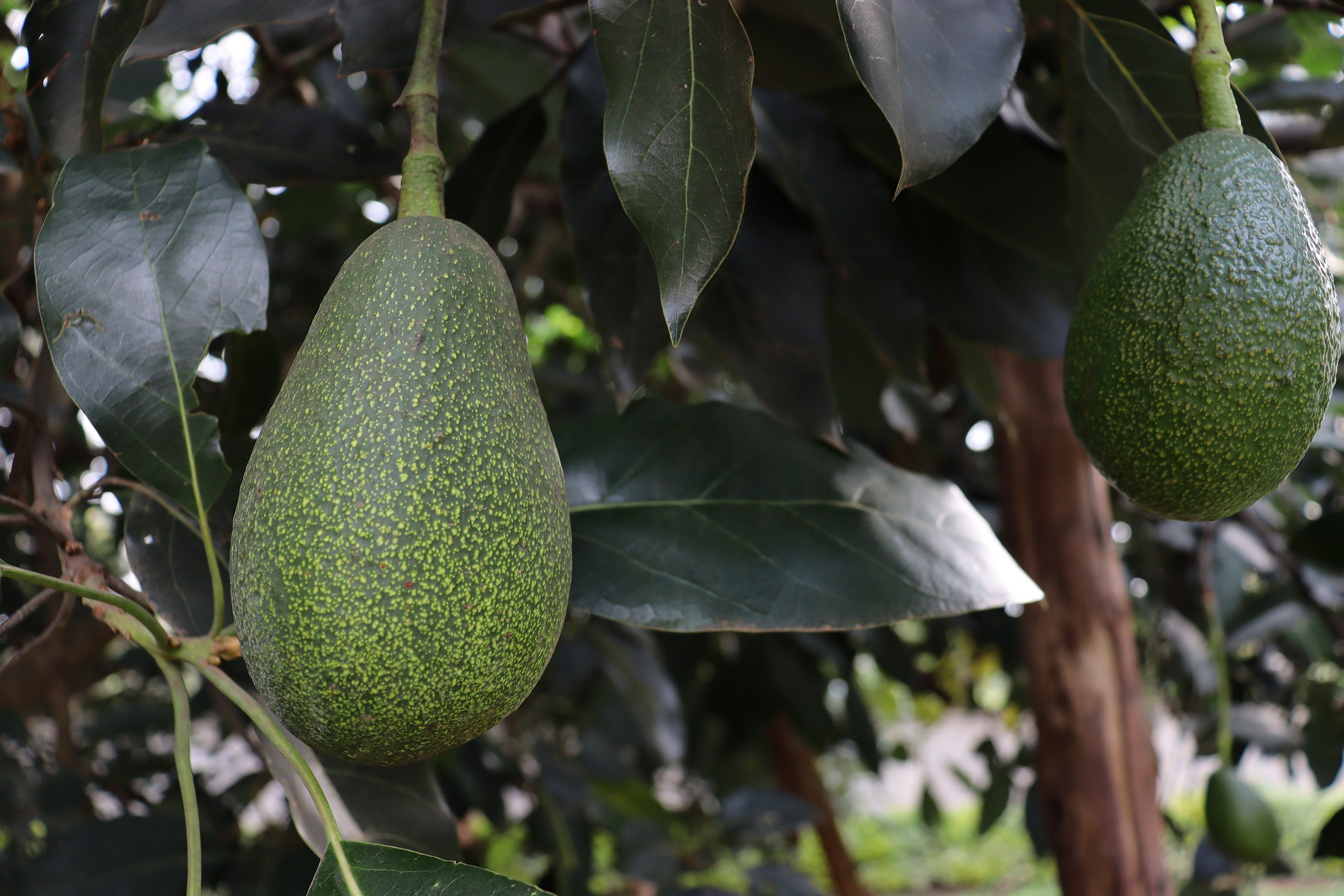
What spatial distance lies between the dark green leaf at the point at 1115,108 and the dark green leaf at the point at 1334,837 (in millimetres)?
841

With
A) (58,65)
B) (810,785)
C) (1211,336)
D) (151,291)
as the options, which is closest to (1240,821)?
(1211,336)

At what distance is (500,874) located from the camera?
542 mm

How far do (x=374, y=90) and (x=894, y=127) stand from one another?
6.19ft

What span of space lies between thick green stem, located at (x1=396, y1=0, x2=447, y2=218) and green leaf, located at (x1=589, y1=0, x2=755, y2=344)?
0.11 metres

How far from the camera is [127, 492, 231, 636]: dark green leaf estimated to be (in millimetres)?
696

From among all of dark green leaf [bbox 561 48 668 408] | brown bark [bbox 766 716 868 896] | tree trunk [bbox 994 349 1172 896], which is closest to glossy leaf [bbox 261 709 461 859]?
dark green leaf [bbox 561 48 668 408]

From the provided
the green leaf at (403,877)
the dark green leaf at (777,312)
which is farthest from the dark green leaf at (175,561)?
the dark green leaf at (777,312)

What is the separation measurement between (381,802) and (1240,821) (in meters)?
1.24

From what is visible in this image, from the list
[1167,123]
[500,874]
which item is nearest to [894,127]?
[1167,123]

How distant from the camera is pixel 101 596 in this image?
559 millimetres

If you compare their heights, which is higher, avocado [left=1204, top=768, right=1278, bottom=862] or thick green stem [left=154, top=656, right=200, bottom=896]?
thick green stem [left=154, top=656, right=200, bottom=896]

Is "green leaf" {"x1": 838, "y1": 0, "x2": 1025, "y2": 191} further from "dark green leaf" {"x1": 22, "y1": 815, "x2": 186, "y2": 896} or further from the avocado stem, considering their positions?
"dark green leaf" {"x1": 22, "y1": 815, "x2": 186, "y2": 896}

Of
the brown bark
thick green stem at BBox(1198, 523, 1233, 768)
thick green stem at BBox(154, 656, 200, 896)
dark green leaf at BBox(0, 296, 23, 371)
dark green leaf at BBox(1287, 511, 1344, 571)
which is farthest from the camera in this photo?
the brown bark

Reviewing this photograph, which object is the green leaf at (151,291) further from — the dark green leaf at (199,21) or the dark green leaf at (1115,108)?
the dark green leaf at (1115,108)
